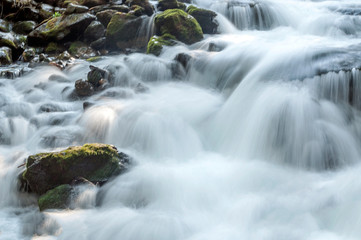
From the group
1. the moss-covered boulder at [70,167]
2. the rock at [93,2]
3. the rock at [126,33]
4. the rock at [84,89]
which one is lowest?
the rock at [84,89]

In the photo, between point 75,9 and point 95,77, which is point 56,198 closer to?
point 95,77

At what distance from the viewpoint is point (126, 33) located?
10438 mm

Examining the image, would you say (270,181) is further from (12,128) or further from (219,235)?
(12,128)

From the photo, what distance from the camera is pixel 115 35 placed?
10.4 meters

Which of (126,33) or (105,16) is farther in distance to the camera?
(105,16)

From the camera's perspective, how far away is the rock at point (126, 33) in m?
10.3

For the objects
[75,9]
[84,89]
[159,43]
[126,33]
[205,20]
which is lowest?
[84,89]

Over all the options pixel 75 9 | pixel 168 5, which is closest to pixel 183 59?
pixel 168 5

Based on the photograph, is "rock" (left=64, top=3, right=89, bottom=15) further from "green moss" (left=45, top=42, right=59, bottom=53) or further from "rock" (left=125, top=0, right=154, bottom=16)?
"rock" (left=125, top=0, right=154, bottom=16)

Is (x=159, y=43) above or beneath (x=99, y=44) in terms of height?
above

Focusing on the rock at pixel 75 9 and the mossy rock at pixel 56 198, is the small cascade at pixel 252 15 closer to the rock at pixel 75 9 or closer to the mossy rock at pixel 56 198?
the rock at pixel 75 9

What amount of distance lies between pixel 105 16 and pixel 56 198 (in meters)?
8.94

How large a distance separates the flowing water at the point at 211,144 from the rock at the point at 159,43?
96cm

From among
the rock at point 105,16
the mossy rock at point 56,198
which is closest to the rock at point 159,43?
the rock at point 105,16
